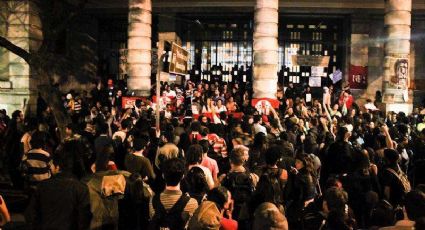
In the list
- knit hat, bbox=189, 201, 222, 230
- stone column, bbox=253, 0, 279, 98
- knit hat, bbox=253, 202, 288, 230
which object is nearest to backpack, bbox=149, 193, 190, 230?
knit hat, bbox=189, 201, 222, 230

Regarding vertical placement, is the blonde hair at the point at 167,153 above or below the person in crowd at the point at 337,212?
above

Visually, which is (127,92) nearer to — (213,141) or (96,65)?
(96,65)

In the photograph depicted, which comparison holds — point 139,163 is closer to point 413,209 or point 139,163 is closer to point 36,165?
point 36,165

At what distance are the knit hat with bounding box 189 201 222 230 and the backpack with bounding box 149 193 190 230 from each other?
552mm

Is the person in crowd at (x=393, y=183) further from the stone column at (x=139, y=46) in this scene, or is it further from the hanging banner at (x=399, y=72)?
the stone column at (x=139, y=46)

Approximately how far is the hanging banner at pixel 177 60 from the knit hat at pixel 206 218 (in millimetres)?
7831

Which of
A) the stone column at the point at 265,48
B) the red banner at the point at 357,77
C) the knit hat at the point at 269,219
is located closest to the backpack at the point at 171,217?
the knit hat at the point at 269,219

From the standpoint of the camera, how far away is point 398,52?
2141cm

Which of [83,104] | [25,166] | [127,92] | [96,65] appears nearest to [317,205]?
[25,166]

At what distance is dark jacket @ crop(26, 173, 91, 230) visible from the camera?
5.38 m

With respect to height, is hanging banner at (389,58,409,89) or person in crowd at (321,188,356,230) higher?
hanging banner at (389,58,409,89)

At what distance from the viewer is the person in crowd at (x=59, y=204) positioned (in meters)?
5.38

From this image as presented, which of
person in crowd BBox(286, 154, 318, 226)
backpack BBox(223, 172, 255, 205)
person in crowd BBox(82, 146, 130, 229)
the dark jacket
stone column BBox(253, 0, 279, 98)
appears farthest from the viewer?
stone column BBox(253, 0, 279, 98)

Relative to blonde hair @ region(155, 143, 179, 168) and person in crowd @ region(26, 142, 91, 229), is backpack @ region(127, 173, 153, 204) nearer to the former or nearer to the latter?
person in crowd @ region(26, 142, 91, 229)
